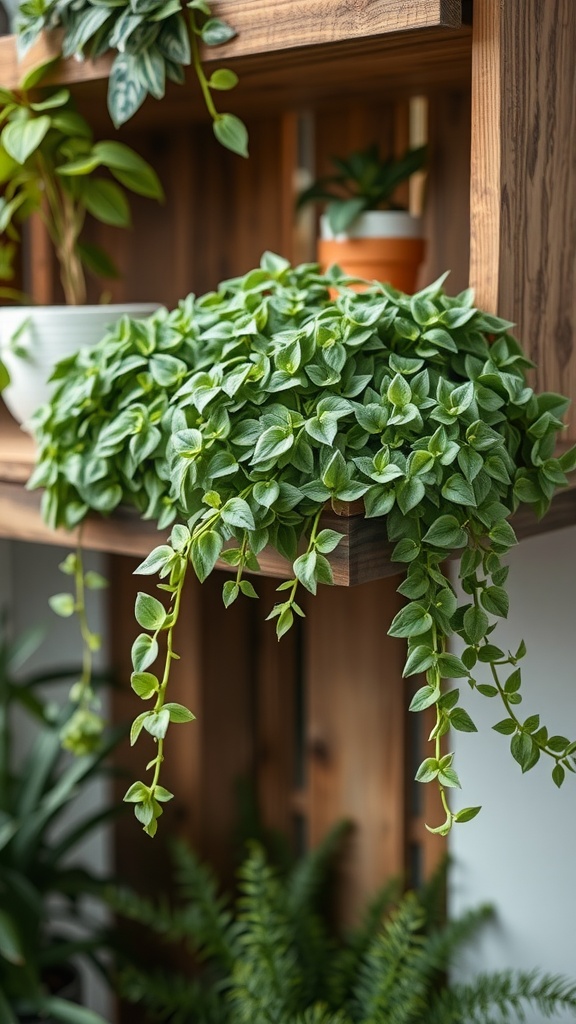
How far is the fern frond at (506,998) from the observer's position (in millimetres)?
1158

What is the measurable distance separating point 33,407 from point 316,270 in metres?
0.33

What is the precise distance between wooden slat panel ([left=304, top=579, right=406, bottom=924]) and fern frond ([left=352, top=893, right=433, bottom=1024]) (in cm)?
21

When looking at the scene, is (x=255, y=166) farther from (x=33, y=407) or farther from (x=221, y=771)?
(x=221, y=771)

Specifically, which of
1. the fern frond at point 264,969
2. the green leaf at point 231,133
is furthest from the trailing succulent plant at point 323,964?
the green leaf at point 231,133

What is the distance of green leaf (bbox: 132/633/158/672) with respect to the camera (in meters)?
0.75

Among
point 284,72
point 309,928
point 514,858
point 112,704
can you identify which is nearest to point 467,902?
point 514,858

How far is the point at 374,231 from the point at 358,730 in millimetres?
693

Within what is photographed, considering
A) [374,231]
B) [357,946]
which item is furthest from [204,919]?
[374,231]

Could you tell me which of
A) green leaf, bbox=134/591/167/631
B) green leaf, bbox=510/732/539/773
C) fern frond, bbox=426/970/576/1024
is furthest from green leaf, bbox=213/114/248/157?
fern frond, bbox=426/970/576/1024

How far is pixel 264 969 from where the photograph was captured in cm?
124

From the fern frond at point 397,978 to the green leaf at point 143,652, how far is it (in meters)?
0.62

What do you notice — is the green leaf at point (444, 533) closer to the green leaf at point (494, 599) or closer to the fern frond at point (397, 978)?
the green leaf at point (494, 599)

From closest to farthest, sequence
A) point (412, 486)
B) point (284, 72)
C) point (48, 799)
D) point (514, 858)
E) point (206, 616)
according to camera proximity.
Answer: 1. point (412, 486)
2. point (284, 72)
3. point (514, 858)
4. point (48, 799)
5. point (206, 616)

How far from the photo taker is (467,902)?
4.32 feet
